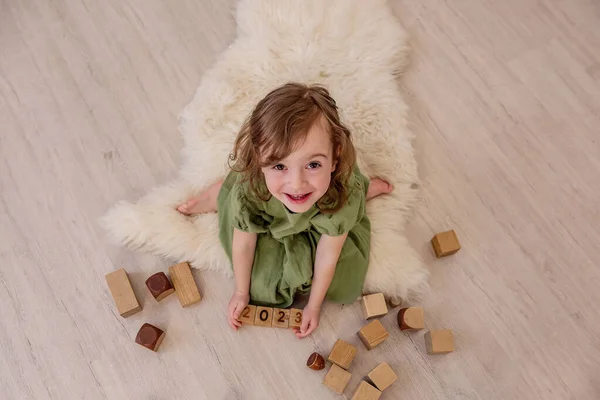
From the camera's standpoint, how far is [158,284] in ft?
3.67

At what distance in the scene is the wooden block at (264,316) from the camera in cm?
111

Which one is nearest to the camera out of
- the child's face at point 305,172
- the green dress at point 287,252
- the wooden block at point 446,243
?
the child's face at point 305,172

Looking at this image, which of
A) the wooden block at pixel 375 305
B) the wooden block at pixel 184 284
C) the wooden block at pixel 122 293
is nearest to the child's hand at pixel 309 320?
the wooden block at pixel 375 305

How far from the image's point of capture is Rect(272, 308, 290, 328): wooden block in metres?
1.11

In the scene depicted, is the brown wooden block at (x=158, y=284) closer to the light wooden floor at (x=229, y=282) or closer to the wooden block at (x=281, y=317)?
the light wooden floor at (x=229, y=282)

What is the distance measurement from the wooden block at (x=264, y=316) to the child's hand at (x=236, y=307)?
4 cm

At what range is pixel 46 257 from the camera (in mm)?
1193

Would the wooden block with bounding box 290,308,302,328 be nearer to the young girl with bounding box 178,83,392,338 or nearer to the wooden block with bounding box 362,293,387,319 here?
the young girl with bounding box 178,83,392,338

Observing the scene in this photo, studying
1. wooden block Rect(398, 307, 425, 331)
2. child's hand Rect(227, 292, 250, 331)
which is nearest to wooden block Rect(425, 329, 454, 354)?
wooden block Rect(398, 307, 425, 331)

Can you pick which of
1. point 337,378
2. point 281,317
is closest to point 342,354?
point 337,378

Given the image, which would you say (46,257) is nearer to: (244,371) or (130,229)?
(130,229)

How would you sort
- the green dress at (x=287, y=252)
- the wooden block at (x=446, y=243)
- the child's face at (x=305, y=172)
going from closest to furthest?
1. the child's face at (x=305, y=172)
2. the green dress at (x=287, y=252)
3. the wooden block at (x=446, y=243)

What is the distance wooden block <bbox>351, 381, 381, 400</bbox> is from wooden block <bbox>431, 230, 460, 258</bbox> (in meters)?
0.34

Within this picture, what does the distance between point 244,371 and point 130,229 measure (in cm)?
41
